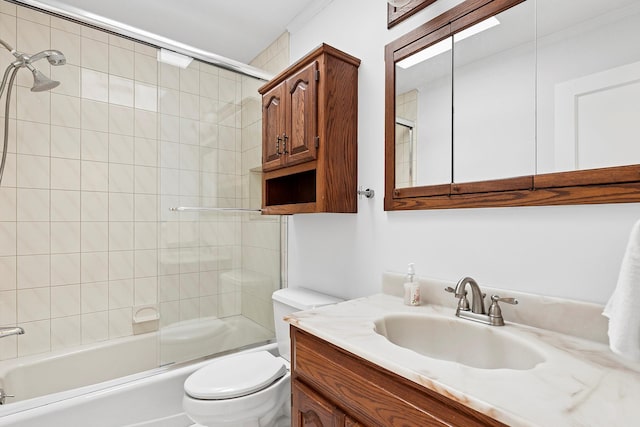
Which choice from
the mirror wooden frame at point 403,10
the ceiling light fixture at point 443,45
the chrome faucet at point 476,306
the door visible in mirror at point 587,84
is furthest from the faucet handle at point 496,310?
the mirror wooden frame at point 403,10

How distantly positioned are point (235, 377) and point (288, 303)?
424 millimetres

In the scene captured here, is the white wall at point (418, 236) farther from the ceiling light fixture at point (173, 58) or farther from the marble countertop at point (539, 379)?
the ceiling light fixture at point (173, 58)

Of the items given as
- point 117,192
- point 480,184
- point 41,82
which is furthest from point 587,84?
point 117,192

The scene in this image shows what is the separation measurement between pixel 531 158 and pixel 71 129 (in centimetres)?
258

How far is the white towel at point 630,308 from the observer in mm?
637

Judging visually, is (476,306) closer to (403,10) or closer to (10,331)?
(403,10)

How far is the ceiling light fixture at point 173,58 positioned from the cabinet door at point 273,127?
447 mm

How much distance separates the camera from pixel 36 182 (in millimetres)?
2053

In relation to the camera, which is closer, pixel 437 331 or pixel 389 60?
pixel 437 331

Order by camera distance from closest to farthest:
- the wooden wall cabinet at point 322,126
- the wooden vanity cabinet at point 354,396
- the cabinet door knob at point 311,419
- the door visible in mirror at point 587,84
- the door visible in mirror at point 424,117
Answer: the wooden vanity cabinet at point 354,396 → the door visible in mirror at point 587,84 → the cabinet door knob at point 311,419 → the door visible in mirror at point 424,117 → the wooden wall cabinet at point 322,126

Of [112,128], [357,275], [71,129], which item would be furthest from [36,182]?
[357,275]

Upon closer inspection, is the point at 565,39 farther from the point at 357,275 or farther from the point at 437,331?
the point at 357,275

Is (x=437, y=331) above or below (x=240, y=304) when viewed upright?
above

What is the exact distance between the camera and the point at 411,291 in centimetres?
123
